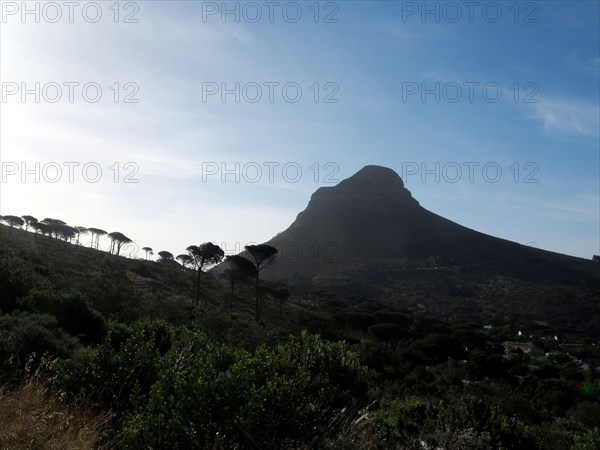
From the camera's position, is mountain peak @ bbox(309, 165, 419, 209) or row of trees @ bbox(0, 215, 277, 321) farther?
mountain peak @ bbox(309, 165, 419, 209)

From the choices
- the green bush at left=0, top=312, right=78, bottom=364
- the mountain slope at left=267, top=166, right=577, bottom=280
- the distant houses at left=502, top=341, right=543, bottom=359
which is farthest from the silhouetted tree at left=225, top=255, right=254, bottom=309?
the mountain slope at left=267, top=166, right=577, bottom=280

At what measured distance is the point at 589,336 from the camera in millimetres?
51375

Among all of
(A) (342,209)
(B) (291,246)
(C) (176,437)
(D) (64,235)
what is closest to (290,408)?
(C) (176,437)

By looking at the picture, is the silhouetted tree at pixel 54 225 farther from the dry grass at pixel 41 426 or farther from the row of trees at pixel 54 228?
the dry grass at pixel 41 426

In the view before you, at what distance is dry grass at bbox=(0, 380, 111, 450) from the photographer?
4.48 m

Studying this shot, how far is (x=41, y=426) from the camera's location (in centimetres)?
471

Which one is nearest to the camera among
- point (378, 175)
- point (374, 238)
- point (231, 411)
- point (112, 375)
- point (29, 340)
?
point (231, 411)

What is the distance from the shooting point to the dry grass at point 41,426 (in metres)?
4.48

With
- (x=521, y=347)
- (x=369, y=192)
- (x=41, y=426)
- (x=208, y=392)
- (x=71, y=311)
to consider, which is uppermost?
(x=369, y=192)

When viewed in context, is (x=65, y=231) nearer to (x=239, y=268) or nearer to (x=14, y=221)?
(x=14, y=221)

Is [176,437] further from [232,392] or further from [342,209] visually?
[342,209]

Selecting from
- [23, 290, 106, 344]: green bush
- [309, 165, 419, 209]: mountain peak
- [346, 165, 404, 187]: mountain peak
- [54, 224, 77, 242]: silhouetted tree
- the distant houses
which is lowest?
the distant houses

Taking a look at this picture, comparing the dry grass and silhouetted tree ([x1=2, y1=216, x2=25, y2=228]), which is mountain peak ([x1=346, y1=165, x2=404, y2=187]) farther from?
the dry grass

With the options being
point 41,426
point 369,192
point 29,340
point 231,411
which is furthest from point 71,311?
point 369,192
